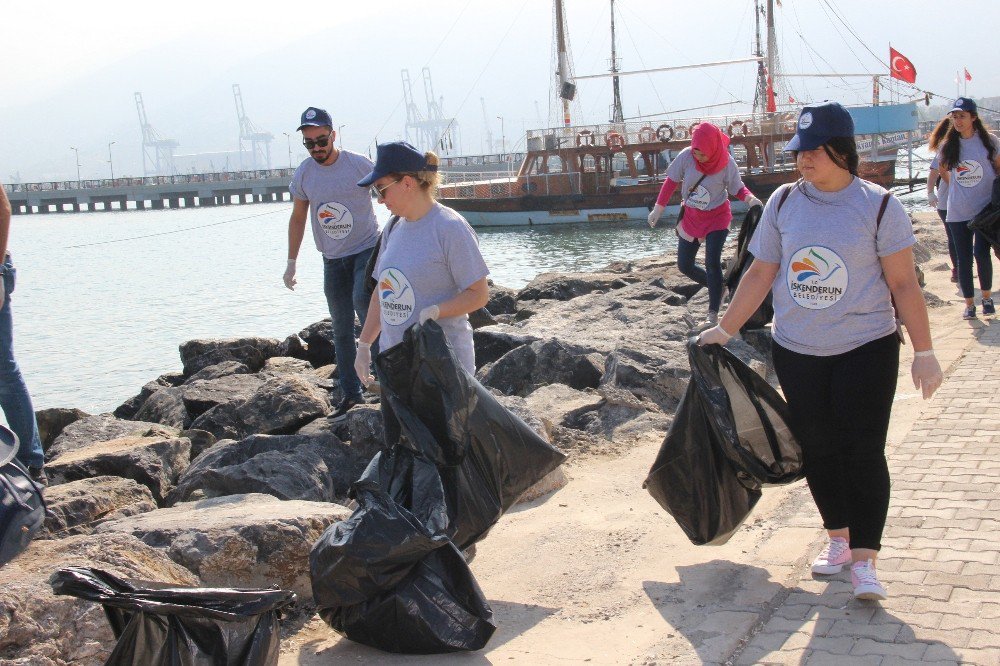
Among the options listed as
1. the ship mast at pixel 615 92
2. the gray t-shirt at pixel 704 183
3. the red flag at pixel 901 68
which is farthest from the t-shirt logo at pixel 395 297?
the ship mast at pixel 615 92

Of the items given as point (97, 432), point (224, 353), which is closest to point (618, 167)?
point (224, 353)

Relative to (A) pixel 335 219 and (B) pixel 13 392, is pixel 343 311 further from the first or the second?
(B) pixel 13 392

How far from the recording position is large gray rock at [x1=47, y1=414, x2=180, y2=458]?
6.62m

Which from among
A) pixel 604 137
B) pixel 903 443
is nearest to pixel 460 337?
pixel 903 443

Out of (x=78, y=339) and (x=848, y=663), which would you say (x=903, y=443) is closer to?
(x=848, y=663)

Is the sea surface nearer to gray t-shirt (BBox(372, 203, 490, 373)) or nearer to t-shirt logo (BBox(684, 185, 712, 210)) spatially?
t-shirt logo (BBox(684, 185, 712, 210))

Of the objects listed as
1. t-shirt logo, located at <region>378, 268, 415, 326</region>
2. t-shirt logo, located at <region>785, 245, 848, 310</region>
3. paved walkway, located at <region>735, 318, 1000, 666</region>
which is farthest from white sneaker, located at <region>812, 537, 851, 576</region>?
t-shirt logo, located at <region>378, 268, 415, 326</region>

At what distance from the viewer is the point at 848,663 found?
2832 millimetres

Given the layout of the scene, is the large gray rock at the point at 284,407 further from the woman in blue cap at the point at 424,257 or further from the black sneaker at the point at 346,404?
the woman in blue cap at the point at 424,257

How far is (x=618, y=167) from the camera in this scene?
123 ft

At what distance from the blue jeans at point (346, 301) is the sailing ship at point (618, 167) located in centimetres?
2715

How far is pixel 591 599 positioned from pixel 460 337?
103 cm

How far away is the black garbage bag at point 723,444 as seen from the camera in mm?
3508

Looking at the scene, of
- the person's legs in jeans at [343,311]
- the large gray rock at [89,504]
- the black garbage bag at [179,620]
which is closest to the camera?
the black garbage bag at [179,620]
